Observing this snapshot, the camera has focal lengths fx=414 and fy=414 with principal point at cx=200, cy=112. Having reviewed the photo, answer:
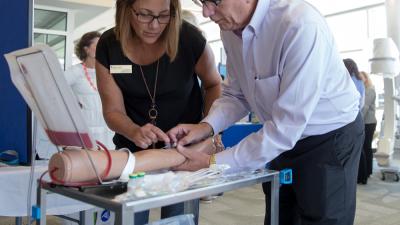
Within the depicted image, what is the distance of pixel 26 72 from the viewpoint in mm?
841

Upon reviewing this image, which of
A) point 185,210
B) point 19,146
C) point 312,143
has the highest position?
point 312,143

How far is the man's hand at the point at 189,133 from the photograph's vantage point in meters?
1.16

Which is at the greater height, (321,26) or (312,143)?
(321,26)

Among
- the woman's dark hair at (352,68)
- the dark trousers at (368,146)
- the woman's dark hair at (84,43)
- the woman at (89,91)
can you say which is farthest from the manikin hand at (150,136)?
the dark trousers at (368,146)

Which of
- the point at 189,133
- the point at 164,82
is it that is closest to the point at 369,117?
the point at 164,82

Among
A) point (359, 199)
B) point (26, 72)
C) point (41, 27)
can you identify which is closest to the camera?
point (26, 72)

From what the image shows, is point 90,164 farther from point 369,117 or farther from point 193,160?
point 369,117

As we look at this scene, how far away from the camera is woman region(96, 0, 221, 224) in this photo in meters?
1.32

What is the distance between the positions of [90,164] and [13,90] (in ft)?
3.05

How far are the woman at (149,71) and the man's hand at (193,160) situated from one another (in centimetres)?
26

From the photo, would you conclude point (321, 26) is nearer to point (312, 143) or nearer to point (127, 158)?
point (312, 143)

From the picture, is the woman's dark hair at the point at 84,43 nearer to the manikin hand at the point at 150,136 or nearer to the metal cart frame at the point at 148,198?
the manikin hand at the point at 150,136

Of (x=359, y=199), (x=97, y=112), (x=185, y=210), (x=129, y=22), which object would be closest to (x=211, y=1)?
(x=129, y=22)

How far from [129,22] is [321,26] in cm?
63
